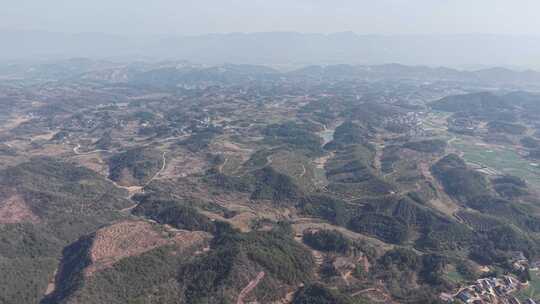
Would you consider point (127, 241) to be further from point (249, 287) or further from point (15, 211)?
point (15, 211)

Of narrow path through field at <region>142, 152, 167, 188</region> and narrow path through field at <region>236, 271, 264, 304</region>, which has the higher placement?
narrow path through field at <region>236, 271, 264, 304</region>

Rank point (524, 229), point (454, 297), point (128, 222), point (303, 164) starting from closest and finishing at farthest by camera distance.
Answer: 1. point (454, 297)
2. point (128, 222)
3. point (524, 229)
4. point (303, 164)

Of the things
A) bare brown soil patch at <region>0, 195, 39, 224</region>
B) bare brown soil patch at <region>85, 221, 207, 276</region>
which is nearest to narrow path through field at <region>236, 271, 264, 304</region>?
bare brown soil patch at <region>85, 221, 207, 276</region>

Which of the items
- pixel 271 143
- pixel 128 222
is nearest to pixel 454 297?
pixel 128 222

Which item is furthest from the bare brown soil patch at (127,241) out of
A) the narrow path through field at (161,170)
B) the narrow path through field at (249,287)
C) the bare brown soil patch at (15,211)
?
the narrow path through field at (161,170)

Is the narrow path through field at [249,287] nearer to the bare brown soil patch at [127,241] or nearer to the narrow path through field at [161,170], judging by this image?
the bare brown soil patch at [127,241]

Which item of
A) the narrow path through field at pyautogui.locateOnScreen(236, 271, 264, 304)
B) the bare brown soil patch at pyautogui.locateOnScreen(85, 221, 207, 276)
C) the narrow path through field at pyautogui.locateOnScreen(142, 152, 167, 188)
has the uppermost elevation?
the bare brown soil patch at pyautogui.locateOnScreen(85, 221, 207, 276)

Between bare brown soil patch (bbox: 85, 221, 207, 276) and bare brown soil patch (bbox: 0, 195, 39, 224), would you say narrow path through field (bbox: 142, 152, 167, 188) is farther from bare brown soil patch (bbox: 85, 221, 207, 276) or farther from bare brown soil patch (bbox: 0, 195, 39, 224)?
bare brown soil patch (bbox: 85, 221, 207, 276)

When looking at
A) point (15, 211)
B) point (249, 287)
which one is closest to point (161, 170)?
point (15, 211)

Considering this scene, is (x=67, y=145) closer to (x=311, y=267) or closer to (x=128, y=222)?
(x=128, y=222)
